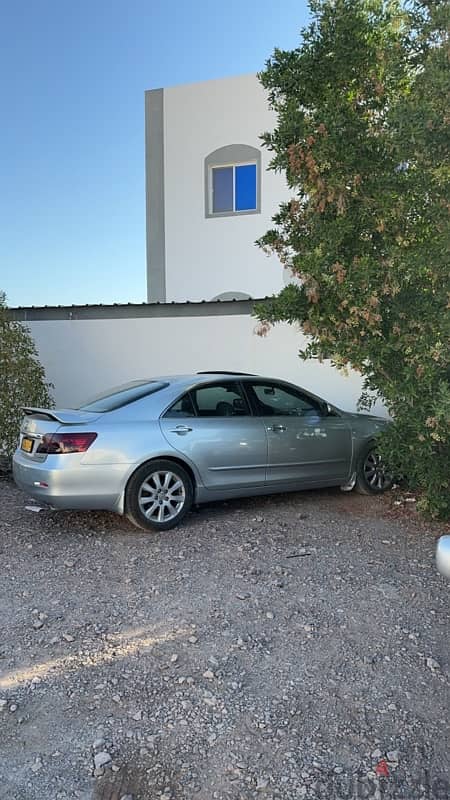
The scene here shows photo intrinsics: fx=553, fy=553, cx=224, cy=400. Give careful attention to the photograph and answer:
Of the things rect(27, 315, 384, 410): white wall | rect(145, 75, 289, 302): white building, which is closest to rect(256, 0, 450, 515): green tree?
rect(27, 315, 384, 410): white wall

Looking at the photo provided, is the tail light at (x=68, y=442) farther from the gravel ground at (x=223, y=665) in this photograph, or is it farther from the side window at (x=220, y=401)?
the side window at (x=220, y=401)

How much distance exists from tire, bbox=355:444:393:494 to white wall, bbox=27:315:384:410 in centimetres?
218

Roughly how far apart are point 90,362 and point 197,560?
5.65 meters

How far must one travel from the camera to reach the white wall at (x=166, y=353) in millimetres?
8773

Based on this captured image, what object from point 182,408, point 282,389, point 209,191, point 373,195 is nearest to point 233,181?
point 209,191

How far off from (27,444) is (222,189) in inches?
421

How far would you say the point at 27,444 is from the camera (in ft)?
17.3

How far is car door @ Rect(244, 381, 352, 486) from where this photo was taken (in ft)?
19.4

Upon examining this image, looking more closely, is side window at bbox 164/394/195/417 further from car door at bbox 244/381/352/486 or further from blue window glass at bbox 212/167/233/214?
blue window glass at bbox 212/167/233/214

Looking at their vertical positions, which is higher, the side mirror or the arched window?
the arched window

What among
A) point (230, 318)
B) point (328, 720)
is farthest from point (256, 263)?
point (328, 720)

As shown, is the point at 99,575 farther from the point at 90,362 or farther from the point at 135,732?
the point at 90,362

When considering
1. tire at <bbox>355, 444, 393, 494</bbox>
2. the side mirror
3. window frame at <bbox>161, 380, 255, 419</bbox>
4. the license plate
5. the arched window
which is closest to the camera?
the side mirror

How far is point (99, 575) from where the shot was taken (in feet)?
14.1
